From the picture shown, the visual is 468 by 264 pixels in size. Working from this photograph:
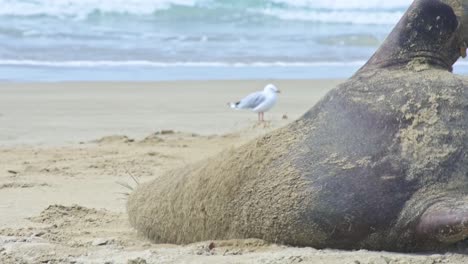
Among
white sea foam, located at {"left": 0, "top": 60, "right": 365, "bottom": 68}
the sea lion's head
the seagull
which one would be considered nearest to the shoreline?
the seagull

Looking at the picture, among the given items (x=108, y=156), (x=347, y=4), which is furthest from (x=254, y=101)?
(x=347, y=4)

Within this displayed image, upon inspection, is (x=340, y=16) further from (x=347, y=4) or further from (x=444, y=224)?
(x=444, y=224)

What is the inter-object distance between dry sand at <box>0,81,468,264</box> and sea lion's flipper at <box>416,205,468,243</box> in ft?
0.31

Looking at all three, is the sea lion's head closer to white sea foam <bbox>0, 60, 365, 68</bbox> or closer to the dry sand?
the dry sand

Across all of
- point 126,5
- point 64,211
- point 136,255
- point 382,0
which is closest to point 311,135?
point 136,255

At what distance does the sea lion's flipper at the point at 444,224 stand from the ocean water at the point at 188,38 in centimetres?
1061

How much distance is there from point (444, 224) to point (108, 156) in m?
4.65

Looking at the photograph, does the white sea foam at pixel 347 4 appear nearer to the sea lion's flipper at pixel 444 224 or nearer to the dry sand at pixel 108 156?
the dry sand at pixel 108 156

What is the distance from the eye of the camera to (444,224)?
3064 mm

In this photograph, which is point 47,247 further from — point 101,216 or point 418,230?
point 418,230

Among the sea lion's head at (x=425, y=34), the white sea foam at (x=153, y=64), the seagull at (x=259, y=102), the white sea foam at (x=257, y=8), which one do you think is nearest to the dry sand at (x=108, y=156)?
the seagull at (x=259, y=102)

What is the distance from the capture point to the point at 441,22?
380 centimetres

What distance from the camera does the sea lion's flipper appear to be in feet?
9.86

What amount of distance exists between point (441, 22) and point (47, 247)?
2047 millimetres
